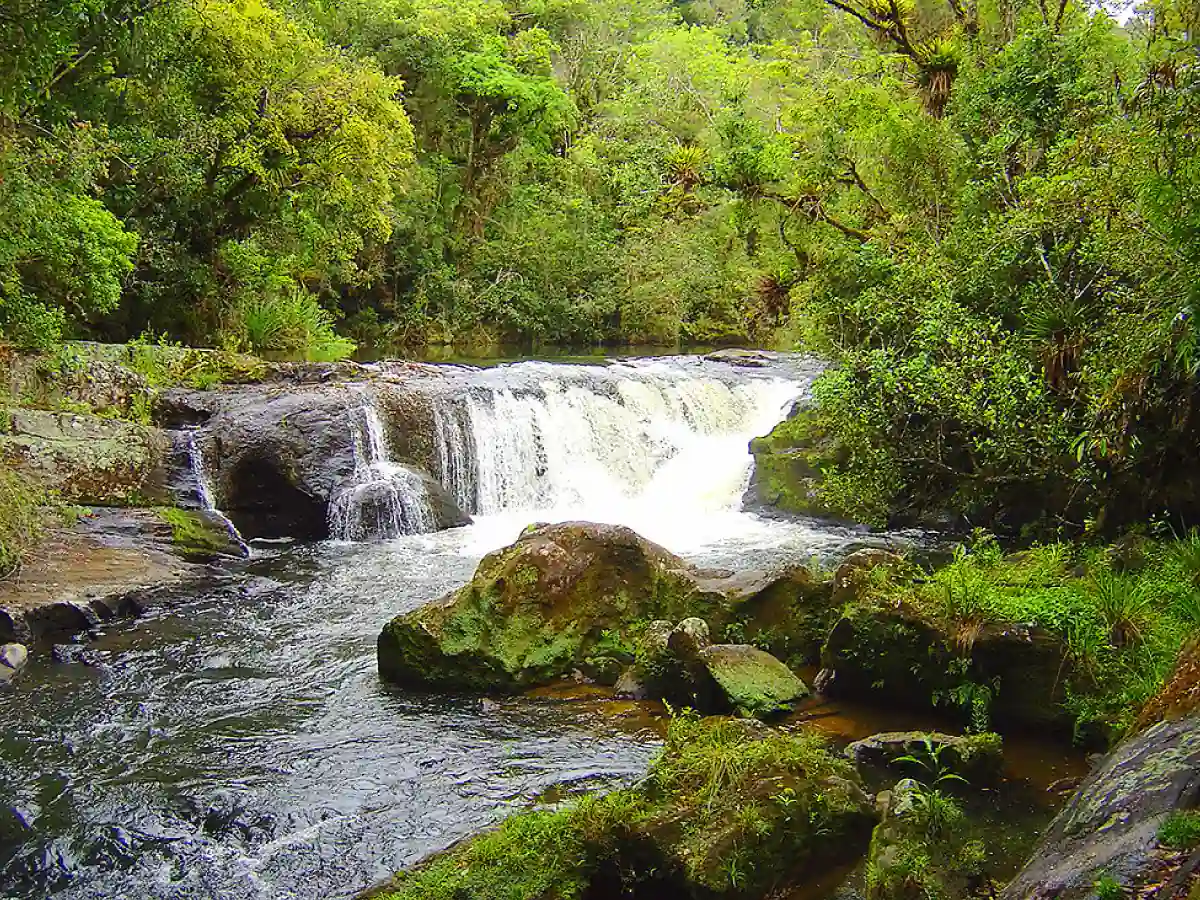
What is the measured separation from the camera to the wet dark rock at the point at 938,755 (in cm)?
564

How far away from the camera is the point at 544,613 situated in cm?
802

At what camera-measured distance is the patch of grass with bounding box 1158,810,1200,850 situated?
291cm

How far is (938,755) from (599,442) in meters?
11.5

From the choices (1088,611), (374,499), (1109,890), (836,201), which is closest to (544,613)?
(1088,611)

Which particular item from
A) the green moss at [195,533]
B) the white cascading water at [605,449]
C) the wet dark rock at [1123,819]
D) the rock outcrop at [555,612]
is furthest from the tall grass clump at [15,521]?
the wet dark rock at [1123,819]

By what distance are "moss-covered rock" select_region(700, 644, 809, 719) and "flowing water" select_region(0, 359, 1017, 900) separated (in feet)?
2.21

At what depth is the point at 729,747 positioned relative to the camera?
503 centimetres

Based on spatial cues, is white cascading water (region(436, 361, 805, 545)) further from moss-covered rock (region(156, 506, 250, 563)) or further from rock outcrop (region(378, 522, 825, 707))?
rock outcrop (region(378, 522, 825, 707))

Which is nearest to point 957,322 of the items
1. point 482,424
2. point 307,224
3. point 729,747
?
point 729,747

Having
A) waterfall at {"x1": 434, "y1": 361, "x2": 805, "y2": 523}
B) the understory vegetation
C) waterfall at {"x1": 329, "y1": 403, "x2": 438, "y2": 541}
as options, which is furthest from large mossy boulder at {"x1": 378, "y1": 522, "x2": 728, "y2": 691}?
waterfall at {"x1": 434, "y1": 361, "x2": 805, "y2": 523}

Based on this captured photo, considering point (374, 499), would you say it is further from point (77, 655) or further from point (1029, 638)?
point (1029, 638)

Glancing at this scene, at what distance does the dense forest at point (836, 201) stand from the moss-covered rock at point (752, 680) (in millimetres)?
2828

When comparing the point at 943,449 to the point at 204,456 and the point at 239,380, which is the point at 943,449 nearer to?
the point at 204,456

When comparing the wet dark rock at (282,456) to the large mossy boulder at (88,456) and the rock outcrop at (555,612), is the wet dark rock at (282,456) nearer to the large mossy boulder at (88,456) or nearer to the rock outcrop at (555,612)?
the large mossy boulder at (88,456)
